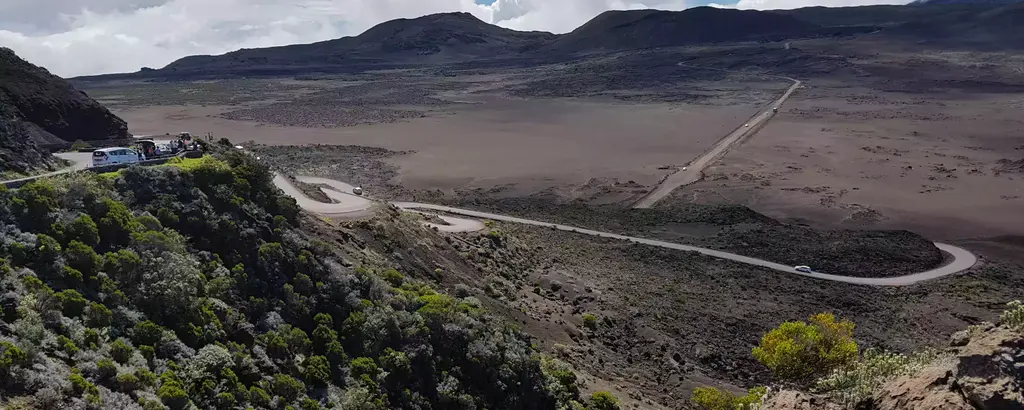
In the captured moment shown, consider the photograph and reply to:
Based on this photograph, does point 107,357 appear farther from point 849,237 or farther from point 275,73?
point 275,73

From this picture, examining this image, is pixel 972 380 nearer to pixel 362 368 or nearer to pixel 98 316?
pixel 362 368

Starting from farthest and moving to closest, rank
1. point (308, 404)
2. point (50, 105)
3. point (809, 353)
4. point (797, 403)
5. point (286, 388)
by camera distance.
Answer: point (50, 105)
point (809, 353)
point (286, 388)
point (308, 404)
point (797, 403)

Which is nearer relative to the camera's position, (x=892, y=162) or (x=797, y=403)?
(x=797, y=403)

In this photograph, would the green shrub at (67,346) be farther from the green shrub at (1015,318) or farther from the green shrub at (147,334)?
the green shrub at (1015,318)

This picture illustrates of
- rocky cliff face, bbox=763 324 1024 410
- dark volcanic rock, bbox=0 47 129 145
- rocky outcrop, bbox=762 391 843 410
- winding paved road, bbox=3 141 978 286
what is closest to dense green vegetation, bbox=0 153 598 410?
rocky outcrop, bbox=762 391 843 410

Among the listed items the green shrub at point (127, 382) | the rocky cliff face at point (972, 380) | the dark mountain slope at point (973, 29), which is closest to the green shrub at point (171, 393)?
the green shrub at point (127, 382)

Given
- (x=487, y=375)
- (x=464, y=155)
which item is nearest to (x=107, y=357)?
(x=487, y=375)

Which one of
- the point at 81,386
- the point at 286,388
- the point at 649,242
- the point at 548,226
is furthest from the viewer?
the point at 548,226

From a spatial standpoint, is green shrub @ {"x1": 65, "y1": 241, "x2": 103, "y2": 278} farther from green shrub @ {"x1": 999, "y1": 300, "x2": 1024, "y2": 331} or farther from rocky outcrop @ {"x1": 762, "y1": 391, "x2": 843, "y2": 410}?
green shrub @ {"x1": 999, "y1": 300, "x2": 1024, "y2": 331}

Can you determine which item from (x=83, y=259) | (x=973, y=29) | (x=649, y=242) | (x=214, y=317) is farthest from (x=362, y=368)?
(x=973, y=29)
